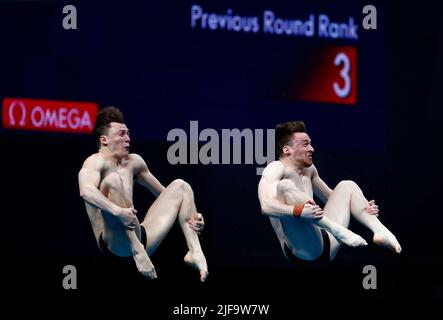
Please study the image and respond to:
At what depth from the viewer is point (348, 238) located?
898 centimetres

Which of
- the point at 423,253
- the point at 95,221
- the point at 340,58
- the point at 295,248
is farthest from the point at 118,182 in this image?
the point at 423,253

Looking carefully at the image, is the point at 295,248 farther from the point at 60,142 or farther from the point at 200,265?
the point at 60,142

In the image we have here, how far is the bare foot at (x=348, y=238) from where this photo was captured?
353 inches

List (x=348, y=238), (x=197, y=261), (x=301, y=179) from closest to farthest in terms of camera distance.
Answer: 1. (x=348, y=238)
2. (x=197, y=261)
3. (x=301, y=179)

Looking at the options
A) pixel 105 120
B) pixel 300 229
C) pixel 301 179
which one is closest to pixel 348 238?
pixel 300 229

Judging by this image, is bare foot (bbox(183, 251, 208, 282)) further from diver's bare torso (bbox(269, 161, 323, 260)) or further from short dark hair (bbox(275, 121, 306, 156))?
short dark hair (bbox(275, 121, 306, 156))

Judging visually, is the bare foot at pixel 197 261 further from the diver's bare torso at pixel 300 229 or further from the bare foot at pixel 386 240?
the bare foot at pixel 386 240

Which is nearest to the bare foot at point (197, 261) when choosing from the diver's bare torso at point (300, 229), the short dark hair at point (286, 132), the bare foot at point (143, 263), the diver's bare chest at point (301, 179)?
the bare foot at point (143, 263)

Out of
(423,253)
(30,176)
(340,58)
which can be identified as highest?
(340,58)

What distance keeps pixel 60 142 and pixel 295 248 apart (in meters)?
2.58

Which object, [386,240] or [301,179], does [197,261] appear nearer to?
[301,179]

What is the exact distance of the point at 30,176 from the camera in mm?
10742

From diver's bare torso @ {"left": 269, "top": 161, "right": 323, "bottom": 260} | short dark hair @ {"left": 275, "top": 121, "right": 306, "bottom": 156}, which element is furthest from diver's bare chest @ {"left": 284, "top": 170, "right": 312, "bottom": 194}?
short dark hair @ {"left": 275, "top": 121, "right": 306, "bottom": 156}

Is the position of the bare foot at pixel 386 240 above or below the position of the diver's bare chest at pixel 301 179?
below
